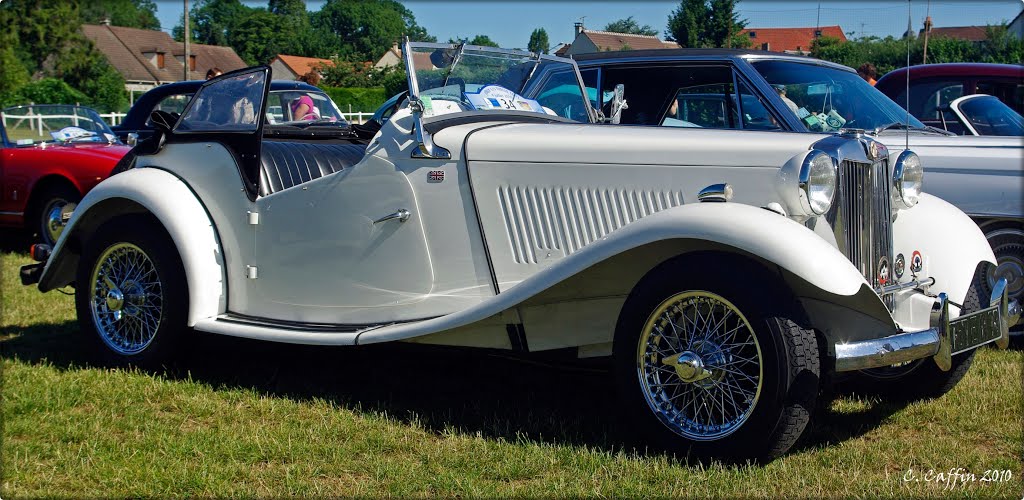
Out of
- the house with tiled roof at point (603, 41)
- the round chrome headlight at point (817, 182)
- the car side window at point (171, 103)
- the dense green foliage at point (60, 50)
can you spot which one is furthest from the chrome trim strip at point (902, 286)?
the dense green foliage at point (60, 50)

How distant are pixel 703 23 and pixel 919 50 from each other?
44.1 feet

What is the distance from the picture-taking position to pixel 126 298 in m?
5.06

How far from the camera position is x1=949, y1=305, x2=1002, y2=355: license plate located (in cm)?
361

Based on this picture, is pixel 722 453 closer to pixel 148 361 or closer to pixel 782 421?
pixel 782 421

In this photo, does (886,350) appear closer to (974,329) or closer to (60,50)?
(974,329)

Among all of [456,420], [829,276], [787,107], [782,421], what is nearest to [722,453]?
[782,421]

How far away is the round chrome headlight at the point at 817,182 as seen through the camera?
3.53 m

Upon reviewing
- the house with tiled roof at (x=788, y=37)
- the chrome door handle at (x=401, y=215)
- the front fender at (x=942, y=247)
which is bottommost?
the front fender at (x=942, y=247)

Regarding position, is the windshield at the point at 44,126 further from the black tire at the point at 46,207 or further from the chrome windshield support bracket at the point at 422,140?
the chrome windshield support bracket at the point at 422,140

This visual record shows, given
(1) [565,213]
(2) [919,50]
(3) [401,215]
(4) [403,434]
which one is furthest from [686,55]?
(2) [919,50]

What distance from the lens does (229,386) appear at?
15.8 feet

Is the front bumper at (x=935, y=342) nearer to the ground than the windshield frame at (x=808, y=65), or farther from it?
nearer to the ground

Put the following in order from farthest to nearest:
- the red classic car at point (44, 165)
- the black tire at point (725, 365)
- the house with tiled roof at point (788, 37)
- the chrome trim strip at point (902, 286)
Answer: the house with tiled roof at point (788, 37) < the red classic car at point (44, 165) < the chrome trim strip at point (902, 286) < the black tire at point (725, 365)

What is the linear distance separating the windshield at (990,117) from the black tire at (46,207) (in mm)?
8370
